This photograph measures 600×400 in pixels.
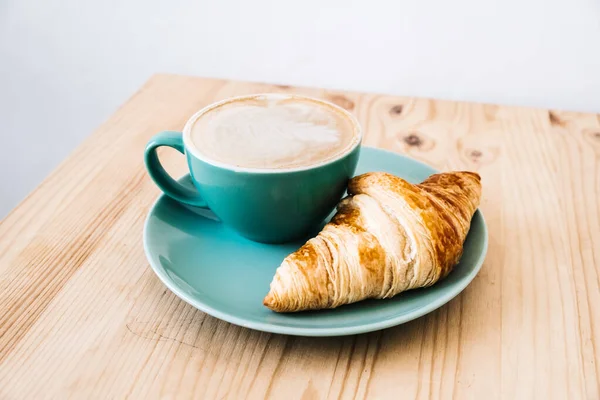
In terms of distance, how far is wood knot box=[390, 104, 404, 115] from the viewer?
1.05 meters

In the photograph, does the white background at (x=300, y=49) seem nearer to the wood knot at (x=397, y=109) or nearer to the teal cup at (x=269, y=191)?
the wood knot at (x=397, y=109)

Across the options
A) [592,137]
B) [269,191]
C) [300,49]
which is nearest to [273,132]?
[269,191]

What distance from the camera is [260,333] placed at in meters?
0.56

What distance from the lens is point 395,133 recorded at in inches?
38.6

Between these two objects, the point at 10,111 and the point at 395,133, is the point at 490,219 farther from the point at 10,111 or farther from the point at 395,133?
the point at 10,111

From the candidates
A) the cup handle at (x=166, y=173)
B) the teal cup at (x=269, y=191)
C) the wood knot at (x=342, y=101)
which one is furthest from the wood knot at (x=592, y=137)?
the cup handle at (x=166, y=173)

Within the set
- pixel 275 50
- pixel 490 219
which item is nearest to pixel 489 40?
pixel 275 50

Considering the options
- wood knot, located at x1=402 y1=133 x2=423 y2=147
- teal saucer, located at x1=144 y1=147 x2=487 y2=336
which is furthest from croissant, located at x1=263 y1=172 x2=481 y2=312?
wood knot, located at x1=402 y1=133 x2=423 y2=147

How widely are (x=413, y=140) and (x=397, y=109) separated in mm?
122

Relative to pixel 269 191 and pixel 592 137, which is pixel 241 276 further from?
pixel 592 137

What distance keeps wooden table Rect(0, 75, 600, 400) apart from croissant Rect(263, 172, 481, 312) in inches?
1.8

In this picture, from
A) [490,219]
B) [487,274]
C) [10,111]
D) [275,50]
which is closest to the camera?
[487,274]

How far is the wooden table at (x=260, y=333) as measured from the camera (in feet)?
1.67

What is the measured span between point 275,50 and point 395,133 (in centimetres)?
46
